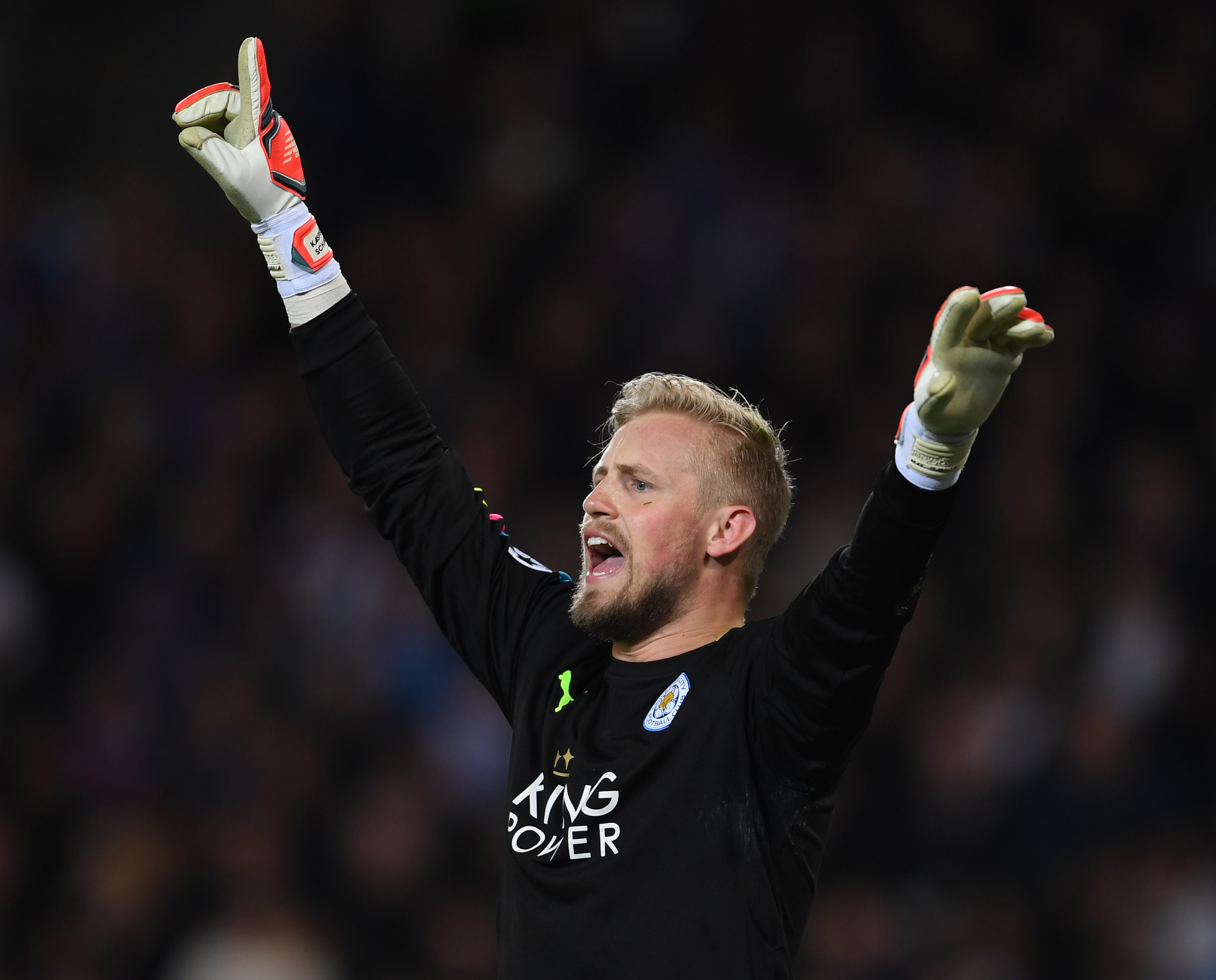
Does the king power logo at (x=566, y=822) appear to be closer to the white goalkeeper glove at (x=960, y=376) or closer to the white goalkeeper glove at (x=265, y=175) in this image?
the white goalkeeper glove at (x=960, y=376)

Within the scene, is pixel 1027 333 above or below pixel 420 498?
above

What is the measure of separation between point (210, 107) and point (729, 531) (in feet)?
4.40

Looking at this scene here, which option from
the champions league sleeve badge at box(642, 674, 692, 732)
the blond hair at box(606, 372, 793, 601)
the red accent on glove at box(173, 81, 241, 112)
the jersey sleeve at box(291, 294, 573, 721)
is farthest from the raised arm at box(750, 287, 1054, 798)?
the red accent on glove at box(173, 81, 241, 112)

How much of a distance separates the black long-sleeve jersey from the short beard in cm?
7

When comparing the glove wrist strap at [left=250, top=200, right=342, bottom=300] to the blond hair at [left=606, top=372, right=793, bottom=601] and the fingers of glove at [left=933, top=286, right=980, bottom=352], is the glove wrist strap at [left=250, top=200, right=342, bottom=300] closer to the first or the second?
the blond hair at [left=606, top=372, right=793, bottom=601]

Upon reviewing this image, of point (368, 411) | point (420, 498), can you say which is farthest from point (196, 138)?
point (420, 498)

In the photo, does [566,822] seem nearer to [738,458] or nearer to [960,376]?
[738,458]

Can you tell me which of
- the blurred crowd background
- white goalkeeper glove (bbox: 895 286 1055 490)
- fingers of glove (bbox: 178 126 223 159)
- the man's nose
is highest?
fingers of glove (bbox: 178 126 223 159)

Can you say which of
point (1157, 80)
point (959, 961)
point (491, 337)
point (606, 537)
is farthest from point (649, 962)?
point (1157, 80)

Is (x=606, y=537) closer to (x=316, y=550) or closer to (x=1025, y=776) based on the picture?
(x=1025, y=776)

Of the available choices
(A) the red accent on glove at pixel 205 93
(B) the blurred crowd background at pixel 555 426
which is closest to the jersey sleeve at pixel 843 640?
(A) the red accent on glove at pixel 205 93

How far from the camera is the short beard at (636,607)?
8.58 ft

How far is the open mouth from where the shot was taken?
105 inches

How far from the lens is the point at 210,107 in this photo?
2.84 meters
